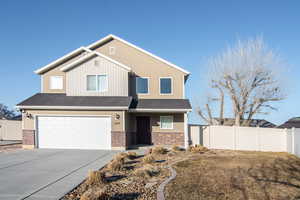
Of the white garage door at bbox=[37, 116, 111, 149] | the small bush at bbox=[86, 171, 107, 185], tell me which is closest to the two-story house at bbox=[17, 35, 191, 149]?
the white garage door at bbox=[37, 116, 111, 149]

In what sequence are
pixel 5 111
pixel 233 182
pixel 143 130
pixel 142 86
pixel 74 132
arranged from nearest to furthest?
pixel 233 182
pixel 74 132
pixel 143 130
pixel 142 86
pixel 5 111

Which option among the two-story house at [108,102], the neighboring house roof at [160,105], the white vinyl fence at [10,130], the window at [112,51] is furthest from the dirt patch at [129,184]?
the white vinyl fence at [10,130]

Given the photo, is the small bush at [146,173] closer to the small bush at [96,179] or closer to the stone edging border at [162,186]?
the stone edging border at [162,186]

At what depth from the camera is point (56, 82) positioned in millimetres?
16891

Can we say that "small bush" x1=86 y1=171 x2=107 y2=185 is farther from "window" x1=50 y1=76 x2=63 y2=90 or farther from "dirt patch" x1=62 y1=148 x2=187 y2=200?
"window" x1=50 y1=76 x2=63 y2=90

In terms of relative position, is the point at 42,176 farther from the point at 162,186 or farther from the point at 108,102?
the point at 108,102

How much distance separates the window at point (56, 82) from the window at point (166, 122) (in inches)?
332

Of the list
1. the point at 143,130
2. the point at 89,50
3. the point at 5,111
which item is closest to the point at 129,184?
the point at 143,130

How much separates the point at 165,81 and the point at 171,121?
3.16 meters

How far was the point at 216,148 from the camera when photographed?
1507 cm

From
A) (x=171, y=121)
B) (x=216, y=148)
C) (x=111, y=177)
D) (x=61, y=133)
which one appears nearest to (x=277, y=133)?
(x=216, y=148)

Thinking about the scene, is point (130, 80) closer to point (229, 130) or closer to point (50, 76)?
point (50, 76)

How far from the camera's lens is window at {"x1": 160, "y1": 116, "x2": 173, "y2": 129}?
15.8 m

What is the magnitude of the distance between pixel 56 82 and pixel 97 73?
13.4 feet
